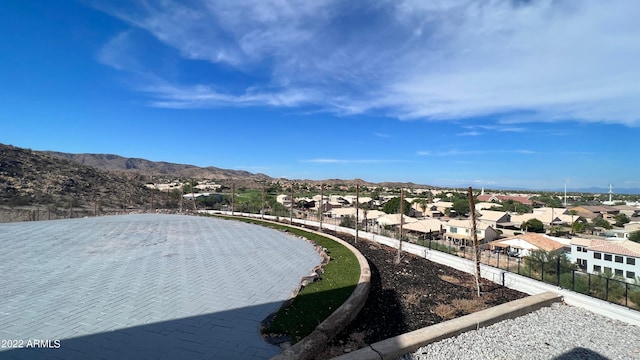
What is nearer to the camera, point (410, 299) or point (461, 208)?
point (410, 299)

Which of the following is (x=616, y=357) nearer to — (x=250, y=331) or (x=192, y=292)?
(x=250, y=331)

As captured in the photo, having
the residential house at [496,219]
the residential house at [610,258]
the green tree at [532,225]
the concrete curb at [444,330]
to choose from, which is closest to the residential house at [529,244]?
the residential house at [610,258]

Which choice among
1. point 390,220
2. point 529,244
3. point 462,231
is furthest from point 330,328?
point 462,231

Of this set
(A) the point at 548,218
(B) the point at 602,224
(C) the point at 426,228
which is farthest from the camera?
(A) the point at 548,218

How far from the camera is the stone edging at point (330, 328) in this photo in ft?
15.2

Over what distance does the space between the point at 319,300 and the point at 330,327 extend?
1516mm

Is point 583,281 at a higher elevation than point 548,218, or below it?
higher

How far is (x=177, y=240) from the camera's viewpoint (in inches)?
578

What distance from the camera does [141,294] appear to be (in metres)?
7.17

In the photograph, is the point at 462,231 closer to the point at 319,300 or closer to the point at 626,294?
the point at 626,294

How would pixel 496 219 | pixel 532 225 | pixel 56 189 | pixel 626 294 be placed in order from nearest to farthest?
pixel 626 294
pixel 56 189
pixel 532 225
pixel 496 219

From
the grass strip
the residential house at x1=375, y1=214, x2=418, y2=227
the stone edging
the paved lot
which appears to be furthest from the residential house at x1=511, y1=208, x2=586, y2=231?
the stone edging

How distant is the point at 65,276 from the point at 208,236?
7.73 meters

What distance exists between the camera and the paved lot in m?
4.87
